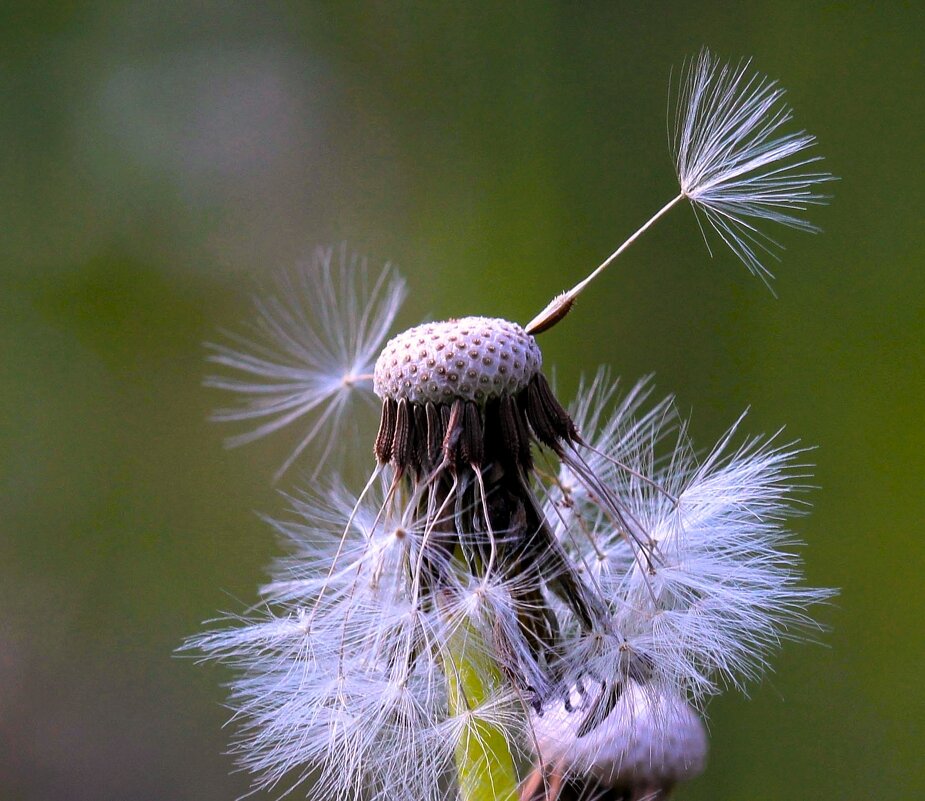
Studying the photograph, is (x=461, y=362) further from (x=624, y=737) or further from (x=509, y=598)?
(x=624, y=737)

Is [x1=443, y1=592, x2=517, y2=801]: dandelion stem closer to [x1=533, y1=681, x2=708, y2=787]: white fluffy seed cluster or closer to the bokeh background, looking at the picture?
[x1=533, y1=681, x2=708, y2=787]: white fluffy seed cluster

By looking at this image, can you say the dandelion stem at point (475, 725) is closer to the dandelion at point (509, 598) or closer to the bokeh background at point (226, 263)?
the dandelion at point (509, 598)

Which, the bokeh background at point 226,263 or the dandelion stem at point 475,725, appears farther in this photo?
the bokeh background at point 226,263

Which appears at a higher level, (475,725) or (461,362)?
(461,362)

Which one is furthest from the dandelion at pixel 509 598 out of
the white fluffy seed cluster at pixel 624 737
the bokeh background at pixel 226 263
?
the bokeh background at pixel 226 263

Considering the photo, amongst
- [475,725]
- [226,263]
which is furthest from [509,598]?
[226,263]

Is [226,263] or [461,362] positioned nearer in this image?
[461,362]
